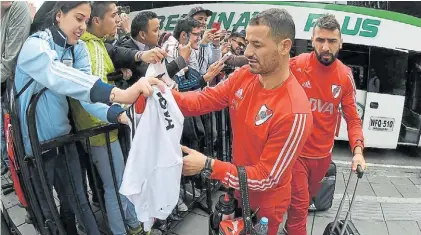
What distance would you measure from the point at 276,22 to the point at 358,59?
4.89 meters

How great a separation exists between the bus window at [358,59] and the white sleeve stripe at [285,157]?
4.79 metres

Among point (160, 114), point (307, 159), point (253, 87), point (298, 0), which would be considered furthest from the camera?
point (298, 0)

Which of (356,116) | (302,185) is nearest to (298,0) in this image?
(356,116)

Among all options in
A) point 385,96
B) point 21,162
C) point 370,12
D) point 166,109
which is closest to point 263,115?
point 166,109

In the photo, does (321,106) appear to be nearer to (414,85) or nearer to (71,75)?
(71,75)

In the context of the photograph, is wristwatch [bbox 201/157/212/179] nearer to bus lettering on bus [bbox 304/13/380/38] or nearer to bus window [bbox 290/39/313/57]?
bus window [bbox 290/39/313/57]

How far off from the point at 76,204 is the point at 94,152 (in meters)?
0.39

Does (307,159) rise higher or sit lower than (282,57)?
lower

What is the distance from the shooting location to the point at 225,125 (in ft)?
13.9

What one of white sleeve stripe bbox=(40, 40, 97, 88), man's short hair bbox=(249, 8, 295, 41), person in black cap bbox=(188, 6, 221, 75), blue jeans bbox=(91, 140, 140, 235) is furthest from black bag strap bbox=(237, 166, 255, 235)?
person in black cap bbox=(188, 6, 221, 75)

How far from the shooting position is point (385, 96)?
6.18m

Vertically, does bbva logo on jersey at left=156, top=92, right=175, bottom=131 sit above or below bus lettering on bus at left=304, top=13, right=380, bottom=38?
below

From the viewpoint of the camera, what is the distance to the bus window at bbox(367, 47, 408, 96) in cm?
600

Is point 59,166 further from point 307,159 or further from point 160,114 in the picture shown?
point 307,159
